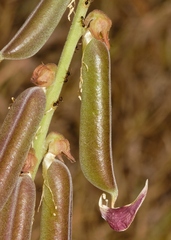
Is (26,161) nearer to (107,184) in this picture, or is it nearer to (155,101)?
(107,184)

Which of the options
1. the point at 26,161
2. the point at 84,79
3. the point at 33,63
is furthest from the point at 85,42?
the point at 33,63

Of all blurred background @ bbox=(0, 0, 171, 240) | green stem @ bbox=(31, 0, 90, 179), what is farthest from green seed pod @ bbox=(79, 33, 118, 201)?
blurred background @ bbox=(0, 0, 171, 240)

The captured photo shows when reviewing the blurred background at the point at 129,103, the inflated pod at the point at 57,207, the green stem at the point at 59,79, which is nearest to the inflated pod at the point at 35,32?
the green stem at the point at 59,79

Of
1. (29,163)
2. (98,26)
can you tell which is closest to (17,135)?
(29,163)

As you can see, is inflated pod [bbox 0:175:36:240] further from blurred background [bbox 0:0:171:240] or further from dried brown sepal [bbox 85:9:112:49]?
blurred background [bbox 0:0:171:240]

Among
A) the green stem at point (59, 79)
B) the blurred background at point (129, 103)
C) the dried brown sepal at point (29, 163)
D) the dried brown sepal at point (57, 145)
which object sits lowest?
the dried brown sepal at point (29, 163)

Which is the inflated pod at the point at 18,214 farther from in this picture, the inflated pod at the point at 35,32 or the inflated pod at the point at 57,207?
the inflated pod at the point at 35,32

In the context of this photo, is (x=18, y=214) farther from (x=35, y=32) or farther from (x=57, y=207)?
(x=35, y=32)
